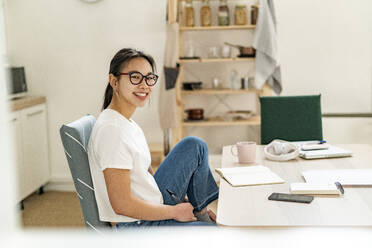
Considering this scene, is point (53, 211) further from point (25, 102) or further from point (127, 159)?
point (127, 159)

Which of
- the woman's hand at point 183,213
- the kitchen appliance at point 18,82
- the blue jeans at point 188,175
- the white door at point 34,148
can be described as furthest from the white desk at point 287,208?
the kitchen appliance at point 18,82

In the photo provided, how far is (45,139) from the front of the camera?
2859mm

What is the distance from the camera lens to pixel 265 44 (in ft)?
8.97

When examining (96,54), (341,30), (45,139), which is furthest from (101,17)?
(341,30)

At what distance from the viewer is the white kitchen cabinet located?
2.54 meters

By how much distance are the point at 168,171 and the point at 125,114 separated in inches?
10.6

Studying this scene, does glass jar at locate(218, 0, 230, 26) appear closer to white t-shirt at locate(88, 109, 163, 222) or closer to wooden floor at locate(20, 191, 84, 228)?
wooden floor at locate(20, 191, 84, 228)

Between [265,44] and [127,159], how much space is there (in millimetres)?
1840

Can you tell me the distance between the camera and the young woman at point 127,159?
1076 millimetres

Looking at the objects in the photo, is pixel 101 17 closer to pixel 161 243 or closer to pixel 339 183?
pixel 339 183

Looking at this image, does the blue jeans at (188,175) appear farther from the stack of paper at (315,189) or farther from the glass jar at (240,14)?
the glass jar at (240,14)

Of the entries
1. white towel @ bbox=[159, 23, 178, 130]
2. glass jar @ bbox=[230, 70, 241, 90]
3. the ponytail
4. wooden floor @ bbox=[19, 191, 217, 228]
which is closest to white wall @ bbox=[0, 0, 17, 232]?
the ponytail

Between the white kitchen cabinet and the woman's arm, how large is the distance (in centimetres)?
153

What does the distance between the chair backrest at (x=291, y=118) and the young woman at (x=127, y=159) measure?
674 mm
